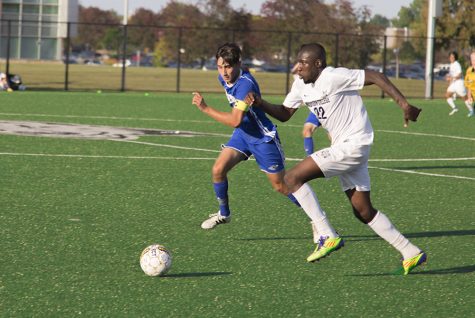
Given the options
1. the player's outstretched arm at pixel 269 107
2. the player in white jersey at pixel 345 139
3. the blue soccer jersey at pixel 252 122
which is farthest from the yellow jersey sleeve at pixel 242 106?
the blue soccer jersey at pixel 252 122

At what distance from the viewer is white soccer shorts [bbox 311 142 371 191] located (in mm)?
8258

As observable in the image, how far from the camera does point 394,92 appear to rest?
8266mm

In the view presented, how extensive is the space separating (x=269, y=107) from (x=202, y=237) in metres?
1.77

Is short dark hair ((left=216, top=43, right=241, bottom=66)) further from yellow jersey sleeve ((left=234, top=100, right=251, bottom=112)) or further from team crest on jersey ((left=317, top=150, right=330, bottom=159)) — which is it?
team crest on jersey ((left=317, top=150, right=330, bottom=159))

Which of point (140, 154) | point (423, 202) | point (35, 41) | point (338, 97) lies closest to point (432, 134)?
point (140, 154)

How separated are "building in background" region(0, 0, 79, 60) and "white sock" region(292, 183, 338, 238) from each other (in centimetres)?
9438

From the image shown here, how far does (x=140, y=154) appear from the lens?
57.8ft

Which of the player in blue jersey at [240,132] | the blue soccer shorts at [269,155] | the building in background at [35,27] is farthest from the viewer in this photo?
the building in background at [35,27]

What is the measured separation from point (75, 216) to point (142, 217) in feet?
2.29

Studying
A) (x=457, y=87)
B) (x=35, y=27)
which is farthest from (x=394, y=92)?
(x=35, y=27)

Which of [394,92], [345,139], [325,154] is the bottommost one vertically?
[325,154]

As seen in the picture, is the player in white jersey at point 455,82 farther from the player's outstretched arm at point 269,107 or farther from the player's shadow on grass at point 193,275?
the player's shadow on grass at point 193,275

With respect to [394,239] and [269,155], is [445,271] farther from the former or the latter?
[269,155]

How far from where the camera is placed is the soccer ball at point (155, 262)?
8.06 meters
